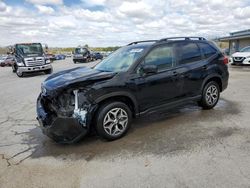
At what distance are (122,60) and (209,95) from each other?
2.48 metres

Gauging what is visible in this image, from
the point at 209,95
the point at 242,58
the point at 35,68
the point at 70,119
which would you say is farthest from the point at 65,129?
the point at 242,58

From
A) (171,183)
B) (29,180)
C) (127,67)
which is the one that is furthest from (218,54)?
(29,180)

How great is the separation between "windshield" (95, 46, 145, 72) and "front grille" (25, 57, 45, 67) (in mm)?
12658

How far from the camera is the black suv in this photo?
13.3ft

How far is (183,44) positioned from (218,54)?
4.31ft

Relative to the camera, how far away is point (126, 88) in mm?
4434

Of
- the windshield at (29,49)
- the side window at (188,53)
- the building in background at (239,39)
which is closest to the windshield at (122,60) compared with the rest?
the side window at (188,53)

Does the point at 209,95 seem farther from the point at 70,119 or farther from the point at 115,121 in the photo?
the point at 70,119

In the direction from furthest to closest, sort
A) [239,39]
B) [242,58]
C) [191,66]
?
[239,39]
[242,58]
[191,66]

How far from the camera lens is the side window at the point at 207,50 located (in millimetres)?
5957

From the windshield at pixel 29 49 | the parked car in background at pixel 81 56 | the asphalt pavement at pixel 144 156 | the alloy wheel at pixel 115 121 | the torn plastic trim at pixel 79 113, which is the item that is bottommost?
the asphalt pavement at pixel 144 156

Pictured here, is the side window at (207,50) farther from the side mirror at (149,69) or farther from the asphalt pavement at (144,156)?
the side mirror at (149,69)

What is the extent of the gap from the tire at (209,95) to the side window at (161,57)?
4.43 ft

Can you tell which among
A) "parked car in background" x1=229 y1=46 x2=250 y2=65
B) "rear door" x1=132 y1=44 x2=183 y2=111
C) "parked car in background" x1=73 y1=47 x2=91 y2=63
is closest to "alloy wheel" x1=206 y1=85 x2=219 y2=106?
"rear door" x1=132 y1=44 x2=183 y2=111
